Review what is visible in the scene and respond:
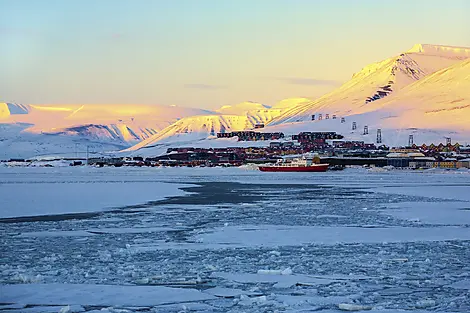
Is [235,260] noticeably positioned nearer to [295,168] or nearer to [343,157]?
[295,168]

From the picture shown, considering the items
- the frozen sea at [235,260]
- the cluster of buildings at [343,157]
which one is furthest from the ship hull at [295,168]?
the frozen sea at [235,260]

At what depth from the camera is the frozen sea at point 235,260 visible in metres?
12.2

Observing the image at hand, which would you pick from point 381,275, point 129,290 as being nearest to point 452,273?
point 381,275

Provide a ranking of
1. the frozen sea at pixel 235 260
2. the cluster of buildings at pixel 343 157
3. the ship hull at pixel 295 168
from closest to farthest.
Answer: the frozen sea at pixel 235 260, the ship hull at pixel 295 168, the cluster of buildings at pixel 343 157

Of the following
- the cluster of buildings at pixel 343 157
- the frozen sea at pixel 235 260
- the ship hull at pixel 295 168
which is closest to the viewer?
the frozen sea at pixel 235 260

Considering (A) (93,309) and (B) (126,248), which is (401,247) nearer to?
(B) (126,248)

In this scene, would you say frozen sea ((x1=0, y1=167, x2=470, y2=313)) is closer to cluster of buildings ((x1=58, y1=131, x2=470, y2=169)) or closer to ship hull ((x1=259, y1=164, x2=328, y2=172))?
ship hull ((x1=259, y1=164, x2=328, y2=172))

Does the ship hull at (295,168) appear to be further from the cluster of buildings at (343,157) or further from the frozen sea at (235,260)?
the frozen sea at (235,260)

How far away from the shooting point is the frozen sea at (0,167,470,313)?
12250 mm

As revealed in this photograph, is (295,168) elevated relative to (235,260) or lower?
elevated

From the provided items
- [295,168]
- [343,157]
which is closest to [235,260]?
[295,168]

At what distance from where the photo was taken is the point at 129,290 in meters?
13.0

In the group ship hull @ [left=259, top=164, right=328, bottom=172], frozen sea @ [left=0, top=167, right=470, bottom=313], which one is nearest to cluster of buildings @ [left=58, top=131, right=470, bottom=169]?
ship hull @ [left=259, top=164, right=328, bottom=172]

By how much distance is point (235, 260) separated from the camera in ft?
53.6
